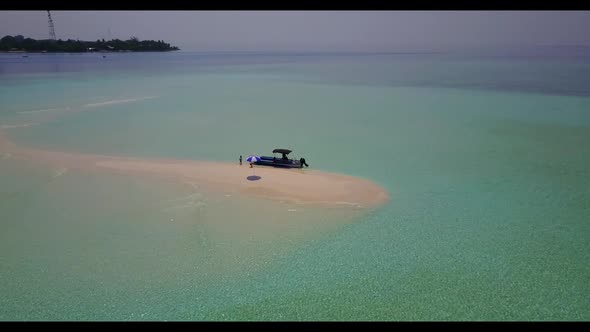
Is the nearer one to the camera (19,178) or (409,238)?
(409,238)

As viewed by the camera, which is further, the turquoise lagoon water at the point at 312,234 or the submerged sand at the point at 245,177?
the submerged sand at the point at 245,177

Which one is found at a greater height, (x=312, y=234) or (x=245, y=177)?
(x=245, y=177)

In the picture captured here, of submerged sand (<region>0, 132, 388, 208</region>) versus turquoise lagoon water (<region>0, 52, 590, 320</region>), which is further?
submerged sand (<region>0, 132, 388, 208</region>)

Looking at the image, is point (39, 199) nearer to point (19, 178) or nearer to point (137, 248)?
point (19, 178)

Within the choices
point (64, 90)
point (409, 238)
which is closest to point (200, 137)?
point (409, 238)

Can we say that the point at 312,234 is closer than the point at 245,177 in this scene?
Yes

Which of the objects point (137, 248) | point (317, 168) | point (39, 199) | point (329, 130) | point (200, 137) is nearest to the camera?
point (137, 248)
